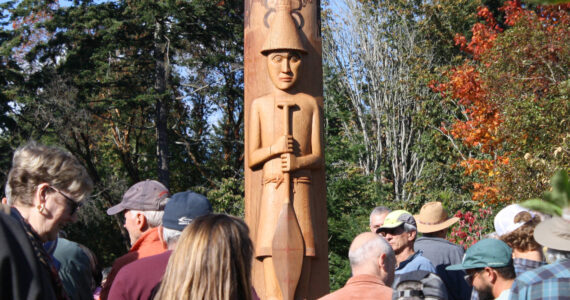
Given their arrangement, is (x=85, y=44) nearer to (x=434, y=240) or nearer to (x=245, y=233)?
(x=434, y=240)

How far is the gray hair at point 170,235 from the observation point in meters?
3.49

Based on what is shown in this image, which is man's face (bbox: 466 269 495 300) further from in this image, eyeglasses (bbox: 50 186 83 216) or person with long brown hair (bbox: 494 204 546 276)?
eyeglasses (bbox: 50 186 83 216)

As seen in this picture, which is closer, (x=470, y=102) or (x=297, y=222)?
(x=297, y=222)

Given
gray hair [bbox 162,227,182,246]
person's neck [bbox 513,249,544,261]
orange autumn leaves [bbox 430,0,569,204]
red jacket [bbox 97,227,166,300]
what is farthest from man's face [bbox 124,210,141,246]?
orange autumn leaves [bbox 430,0,569,204]

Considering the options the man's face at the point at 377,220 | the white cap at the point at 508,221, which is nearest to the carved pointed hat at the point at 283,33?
the man's face at the point at 377,220

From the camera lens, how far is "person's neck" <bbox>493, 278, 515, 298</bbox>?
12.5 feet

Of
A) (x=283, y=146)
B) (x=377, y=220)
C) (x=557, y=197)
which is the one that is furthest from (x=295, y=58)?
(x=557, y=197)

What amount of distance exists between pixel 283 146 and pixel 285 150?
43mm

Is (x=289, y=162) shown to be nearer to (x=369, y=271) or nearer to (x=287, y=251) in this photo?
(x=287, y=251)

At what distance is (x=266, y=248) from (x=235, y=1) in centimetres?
1427

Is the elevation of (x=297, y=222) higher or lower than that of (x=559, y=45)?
lower

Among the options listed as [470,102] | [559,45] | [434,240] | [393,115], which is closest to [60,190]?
[434,240]

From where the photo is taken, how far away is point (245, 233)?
9.18 feet

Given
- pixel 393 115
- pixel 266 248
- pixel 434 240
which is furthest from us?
pixel 393 115
